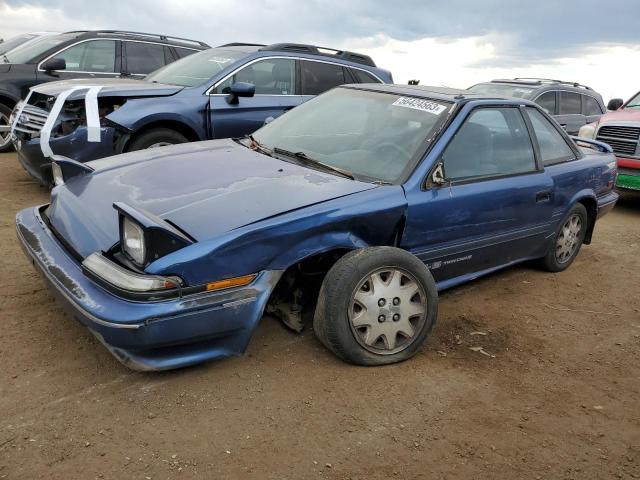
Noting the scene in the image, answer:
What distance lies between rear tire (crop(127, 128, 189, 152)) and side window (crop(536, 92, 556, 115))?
692 cm

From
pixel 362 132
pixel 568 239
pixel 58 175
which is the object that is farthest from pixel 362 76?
pixel 58 175

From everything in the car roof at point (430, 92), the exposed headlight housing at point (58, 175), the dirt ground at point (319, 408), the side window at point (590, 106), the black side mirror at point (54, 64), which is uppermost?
the black side mirror at point (54, 64)

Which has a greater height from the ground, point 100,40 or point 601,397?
point 100,40

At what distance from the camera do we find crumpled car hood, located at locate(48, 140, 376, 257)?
291 centimetres

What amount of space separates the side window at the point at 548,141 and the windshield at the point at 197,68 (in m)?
3.46

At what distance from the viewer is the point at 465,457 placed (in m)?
2.58

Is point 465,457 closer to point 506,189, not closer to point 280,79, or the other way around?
point 506,189

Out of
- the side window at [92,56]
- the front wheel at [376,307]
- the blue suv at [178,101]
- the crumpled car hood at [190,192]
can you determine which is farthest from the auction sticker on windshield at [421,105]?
the side window at [92,56]

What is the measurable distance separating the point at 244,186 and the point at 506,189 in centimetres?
188

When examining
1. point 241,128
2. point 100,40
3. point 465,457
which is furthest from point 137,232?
point 100,40

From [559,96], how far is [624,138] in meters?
2.89

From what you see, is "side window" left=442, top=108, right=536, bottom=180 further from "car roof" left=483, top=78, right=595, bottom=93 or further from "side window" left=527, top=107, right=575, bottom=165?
"car roof" left=483, top=78, right=595, bottom=93

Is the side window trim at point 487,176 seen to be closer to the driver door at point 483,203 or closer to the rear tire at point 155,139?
the driver door at point 483,203

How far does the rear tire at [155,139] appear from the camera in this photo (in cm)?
579
